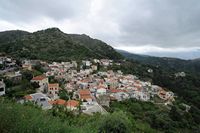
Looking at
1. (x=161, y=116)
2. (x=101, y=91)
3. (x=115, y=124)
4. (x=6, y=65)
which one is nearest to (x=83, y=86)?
(x=101, y=91)

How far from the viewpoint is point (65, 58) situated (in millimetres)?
75750

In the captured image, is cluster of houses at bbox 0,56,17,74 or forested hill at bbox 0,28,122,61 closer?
cluster of houses at bbox 0,56,17,74

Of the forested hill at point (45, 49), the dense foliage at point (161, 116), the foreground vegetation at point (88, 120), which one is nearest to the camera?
the foreground vegetation at point (88, 120)

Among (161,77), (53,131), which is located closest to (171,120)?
(53,131)

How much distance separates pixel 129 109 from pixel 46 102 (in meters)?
15.1

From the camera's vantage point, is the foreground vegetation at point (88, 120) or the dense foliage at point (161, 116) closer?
the foreground vegetation at point (88, 120)

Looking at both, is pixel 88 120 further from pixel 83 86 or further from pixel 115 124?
pixel 83 86

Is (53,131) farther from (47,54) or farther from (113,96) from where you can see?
(47,54)

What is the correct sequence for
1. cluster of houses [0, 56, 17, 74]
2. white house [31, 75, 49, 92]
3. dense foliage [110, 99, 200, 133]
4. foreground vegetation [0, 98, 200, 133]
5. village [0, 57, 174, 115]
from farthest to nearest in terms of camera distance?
cluster of houses [0, 56, 17, 74] < white house [31, 75, 49, 92] < village [0, 57, 174, 115] < dense foliage [110, 99, 200, 133] < foreground vegetation [0, 98, 200, 133]

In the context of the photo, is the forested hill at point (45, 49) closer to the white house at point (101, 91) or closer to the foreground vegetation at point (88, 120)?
the white house at point (101, 91)

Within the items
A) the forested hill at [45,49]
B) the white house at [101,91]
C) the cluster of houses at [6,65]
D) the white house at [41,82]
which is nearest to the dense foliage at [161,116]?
the white house at [101,91]

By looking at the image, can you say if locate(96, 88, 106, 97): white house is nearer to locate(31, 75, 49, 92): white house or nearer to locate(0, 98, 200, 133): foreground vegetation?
locate(0, 98, 200, 133): foreground vegetation

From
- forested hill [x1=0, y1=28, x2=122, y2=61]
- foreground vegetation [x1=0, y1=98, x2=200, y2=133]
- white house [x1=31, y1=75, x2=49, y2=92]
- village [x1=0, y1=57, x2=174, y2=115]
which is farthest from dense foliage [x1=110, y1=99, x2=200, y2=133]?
forested hill [x1=0, y1=28, x2=122, y2=61]

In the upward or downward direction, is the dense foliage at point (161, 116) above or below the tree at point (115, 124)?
below
